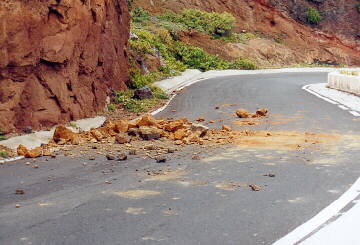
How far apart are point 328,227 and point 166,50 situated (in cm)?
3335

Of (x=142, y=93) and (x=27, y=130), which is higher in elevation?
(x=27, y=130)

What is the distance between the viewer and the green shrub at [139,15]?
45.8m

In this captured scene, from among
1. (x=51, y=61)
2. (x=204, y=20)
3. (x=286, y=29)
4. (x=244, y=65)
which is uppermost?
(x=204, y=20)

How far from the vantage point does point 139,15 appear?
4819cm

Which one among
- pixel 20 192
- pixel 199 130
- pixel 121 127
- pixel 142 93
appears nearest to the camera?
pixel 20 192

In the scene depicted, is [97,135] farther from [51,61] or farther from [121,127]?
[51,61]

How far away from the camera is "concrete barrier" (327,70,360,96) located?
22328 millimetres

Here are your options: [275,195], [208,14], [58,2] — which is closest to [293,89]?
[58,2]

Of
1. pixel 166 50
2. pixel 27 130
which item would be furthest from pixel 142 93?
pixel 166 50

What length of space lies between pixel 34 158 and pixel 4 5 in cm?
414

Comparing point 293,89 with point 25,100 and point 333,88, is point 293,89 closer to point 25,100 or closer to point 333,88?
point 333,88

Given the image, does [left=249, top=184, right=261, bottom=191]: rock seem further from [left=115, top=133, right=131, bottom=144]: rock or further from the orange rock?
the orange rock

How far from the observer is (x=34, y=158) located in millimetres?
10781

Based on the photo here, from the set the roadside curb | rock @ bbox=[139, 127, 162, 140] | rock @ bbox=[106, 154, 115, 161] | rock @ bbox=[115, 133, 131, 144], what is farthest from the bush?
rock @ bbox=[106, 154, 115, 161]
